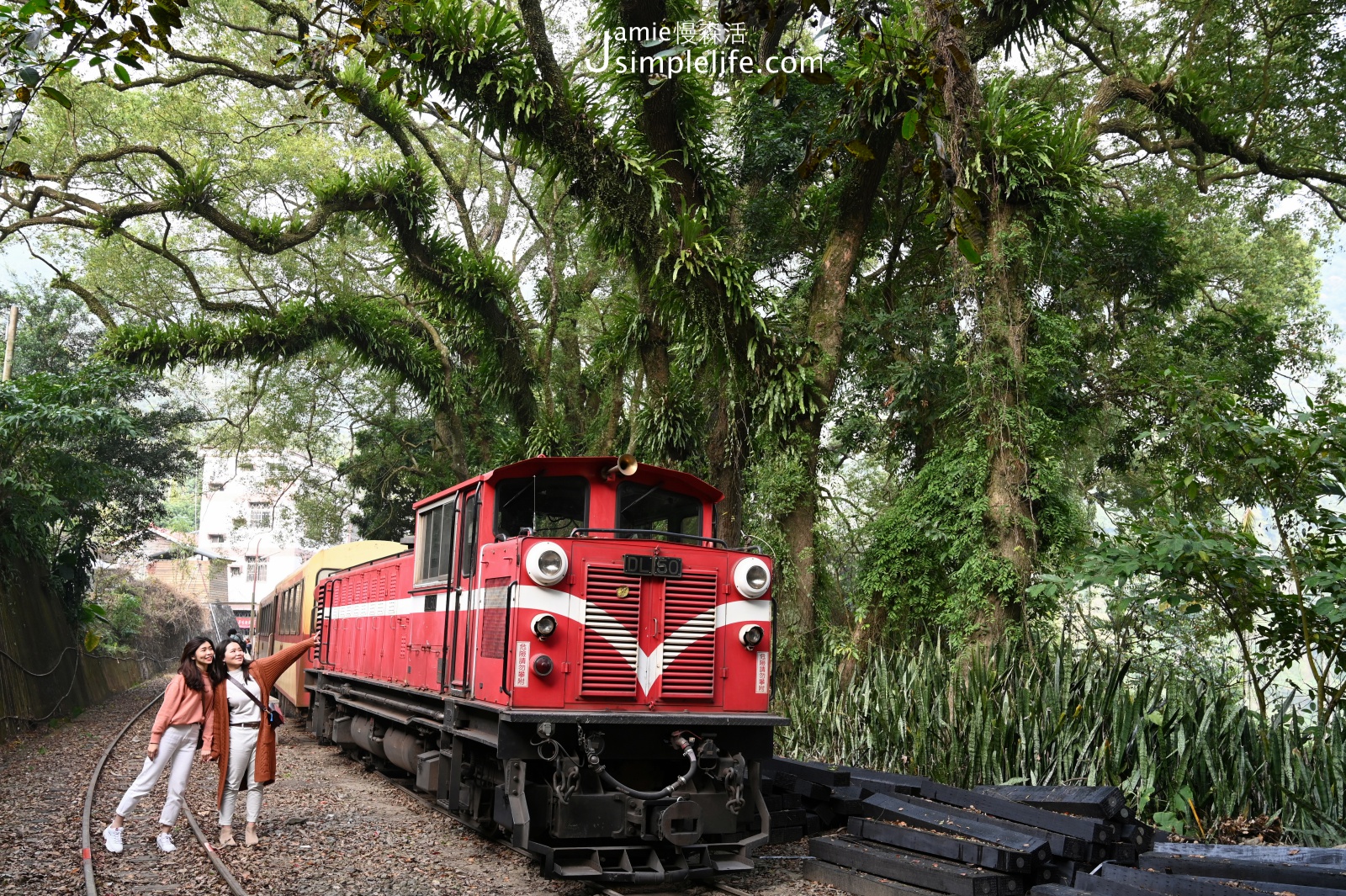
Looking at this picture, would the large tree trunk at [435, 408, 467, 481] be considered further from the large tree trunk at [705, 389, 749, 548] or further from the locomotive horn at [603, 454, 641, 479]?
the locomotive horn at [603, 454, 641, 479]

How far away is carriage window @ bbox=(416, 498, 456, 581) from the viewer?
27.8 ft

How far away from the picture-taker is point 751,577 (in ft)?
24.7

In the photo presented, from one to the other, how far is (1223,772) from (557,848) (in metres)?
4.96

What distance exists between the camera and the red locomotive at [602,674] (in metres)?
6.55

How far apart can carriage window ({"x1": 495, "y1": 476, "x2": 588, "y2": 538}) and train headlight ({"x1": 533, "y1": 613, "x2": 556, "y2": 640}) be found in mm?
→ 949

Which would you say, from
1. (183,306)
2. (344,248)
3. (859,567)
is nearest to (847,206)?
(859,567)

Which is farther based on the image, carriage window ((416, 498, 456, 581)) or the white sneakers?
carriage window ((416, 498, 456, 581))

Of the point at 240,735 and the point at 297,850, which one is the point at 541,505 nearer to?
the point at 240,735

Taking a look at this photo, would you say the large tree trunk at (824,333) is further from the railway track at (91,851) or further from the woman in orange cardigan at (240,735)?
the railway track at (91,851)

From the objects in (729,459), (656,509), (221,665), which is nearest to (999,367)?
(729,459)

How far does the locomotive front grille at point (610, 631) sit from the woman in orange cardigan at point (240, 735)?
8.46ft

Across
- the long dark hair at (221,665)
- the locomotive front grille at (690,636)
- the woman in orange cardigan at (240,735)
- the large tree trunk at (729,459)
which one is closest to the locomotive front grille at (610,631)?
the locomotive front grille at (690,636)

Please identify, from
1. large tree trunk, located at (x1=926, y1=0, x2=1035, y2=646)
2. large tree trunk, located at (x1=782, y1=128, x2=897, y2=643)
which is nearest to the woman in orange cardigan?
large tree trunk, located at (x1=782, y1=128, x2=897, y2=643)

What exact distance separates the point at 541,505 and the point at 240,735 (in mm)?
2812
